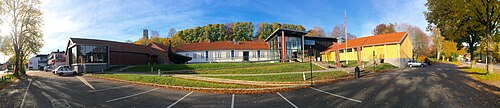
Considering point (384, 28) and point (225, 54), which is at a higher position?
point (384, 28)

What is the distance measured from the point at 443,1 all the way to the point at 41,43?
53374 millimetres

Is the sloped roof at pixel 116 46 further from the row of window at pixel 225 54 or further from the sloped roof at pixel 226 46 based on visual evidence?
the row of window at pixel 225 54

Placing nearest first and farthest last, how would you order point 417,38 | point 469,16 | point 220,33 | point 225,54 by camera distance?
point 469,16 < point 225,54 < point 417,38 < point 220,33

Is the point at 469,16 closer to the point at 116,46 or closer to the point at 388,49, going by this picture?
the point at 388,49

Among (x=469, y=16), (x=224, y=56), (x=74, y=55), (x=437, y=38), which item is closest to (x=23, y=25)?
(x=74, y=55)

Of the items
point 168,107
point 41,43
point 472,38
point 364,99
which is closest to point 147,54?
point 41,43

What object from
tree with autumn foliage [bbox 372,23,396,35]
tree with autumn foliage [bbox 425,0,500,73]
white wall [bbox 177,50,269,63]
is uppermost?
tree with autumn foliage [bbox 372,23,396,35]

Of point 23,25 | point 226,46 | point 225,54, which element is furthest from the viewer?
point 226,46

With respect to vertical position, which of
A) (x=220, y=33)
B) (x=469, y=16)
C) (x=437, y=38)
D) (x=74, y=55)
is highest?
(x=220, y=33)

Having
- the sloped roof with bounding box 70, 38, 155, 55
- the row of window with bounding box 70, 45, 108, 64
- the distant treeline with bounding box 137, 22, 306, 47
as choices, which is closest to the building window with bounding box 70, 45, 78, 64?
the row of window with bounding box 70, 45, 108, 64

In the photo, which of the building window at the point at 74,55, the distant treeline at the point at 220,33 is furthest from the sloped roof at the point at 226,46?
the distant treeline at the point at 220,33

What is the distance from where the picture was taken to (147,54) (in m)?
44.2

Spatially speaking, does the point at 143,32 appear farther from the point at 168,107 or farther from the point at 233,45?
the point at 168,107

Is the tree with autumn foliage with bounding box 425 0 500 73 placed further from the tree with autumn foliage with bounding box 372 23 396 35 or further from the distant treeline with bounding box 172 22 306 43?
the distant treeline with bounding box 172 22 306 43
